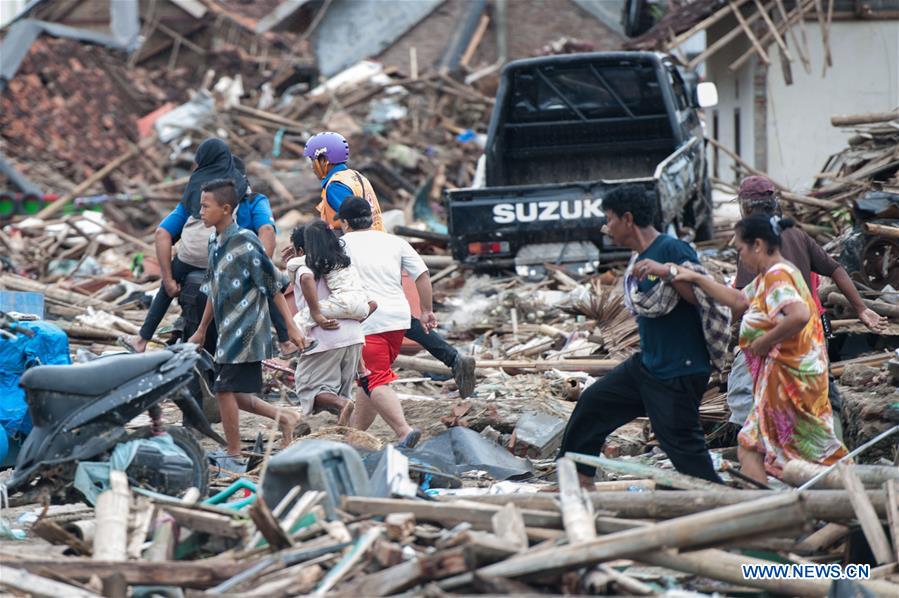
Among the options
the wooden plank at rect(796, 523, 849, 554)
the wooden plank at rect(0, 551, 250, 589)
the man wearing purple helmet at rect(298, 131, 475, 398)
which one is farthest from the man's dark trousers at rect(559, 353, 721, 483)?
the man wearing purple helmet at rect(298, 131, 475, 398)

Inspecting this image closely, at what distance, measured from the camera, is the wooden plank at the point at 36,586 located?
175 inches

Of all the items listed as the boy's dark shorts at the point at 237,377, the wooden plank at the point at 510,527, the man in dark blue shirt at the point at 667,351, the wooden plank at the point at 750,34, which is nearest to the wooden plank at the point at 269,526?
the wooden plank at the point at 510,527

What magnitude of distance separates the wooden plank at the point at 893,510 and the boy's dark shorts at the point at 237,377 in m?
3.59

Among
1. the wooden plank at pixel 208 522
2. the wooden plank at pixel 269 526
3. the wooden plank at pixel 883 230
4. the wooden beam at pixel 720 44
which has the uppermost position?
the wooden beam at pixel 720 44

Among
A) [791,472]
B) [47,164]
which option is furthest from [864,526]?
[47,164]

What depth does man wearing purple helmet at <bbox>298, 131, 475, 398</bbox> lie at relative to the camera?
8.24m

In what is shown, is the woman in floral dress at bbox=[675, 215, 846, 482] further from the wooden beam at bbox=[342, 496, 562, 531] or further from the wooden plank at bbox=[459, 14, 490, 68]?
the wooden plank at bbox=[459, 14, 490, 68]

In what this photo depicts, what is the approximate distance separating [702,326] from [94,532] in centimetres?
278

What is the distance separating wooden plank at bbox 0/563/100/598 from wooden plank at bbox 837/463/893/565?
2.88 m

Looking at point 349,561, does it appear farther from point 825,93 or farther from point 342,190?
point 825,93

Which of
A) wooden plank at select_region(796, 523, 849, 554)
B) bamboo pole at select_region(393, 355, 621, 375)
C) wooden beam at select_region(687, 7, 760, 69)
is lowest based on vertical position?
bamboo pole at select_region(393, 355, 621, 375)

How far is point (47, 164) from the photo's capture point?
79.0 ft

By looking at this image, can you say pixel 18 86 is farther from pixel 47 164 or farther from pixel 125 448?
pixel 125 448

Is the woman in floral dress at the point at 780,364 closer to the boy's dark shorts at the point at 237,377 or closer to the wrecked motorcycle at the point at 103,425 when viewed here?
the wrecked motorcycle at the point at 103,425
